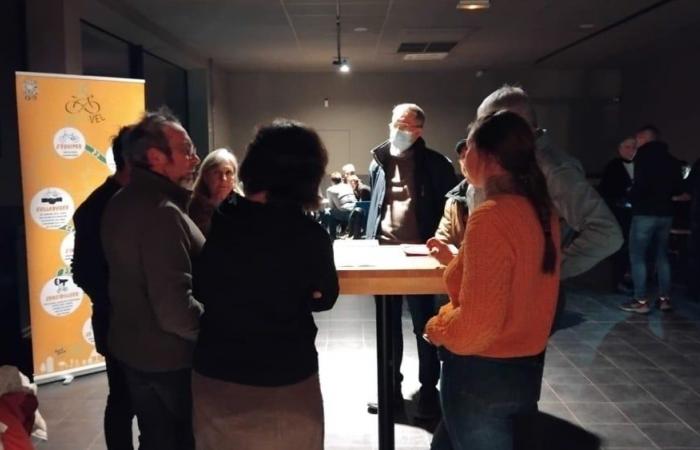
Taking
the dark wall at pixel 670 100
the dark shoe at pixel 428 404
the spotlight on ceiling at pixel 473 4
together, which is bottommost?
the dark shoe at pixel 428 404

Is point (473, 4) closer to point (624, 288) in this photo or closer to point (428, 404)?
point (624, 288)

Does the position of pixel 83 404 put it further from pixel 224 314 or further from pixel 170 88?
pixel 170 88

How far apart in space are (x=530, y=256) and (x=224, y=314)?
2.39ft

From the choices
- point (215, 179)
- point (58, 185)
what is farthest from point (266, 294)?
point (58, 185)

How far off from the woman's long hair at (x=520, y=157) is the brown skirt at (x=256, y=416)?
678 mm

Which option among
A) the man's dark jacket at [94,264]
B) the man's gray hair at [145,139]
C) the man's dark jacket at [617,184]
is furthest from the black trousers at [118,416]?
the man's dark jacket at [617,184]

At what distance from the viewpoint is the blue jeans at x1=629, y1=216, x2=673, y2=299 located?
5.25 metres

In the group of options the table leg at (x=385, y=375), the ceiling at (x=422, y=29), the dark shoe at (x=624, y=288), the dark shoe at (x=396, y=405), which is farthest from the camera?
the dark shoe at (x=624, y=288)

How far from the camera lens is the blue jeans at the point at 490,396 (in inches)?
60.2

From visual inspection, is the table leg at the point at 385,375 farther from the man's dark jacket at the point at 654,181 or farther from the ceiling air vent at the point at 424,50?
the ceiling air vent at the point at 424,50

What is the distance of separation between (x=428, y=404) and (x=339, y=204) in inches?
195

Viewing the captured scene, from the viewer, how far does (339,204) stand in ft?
26.1

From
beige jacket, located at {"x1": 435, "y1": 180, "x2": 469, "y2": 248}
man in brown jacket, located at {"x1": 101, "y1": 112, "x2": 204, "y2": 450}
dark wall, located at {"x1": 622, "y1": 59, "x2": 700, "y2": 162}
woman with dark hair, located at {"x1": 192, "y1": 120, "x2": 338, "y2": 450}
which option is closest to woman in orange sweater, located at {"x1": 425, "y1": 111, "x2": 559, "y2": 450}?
woman with dark hair, located at {"x1": 192, "y1": 120, "x2": 338, "y2": 450}

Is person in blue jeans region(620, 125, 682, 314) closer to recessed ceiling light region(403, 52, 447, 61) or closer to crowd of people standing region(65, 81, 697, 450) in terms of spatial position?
crowd of people standing region(65, 81, 697, 450)
